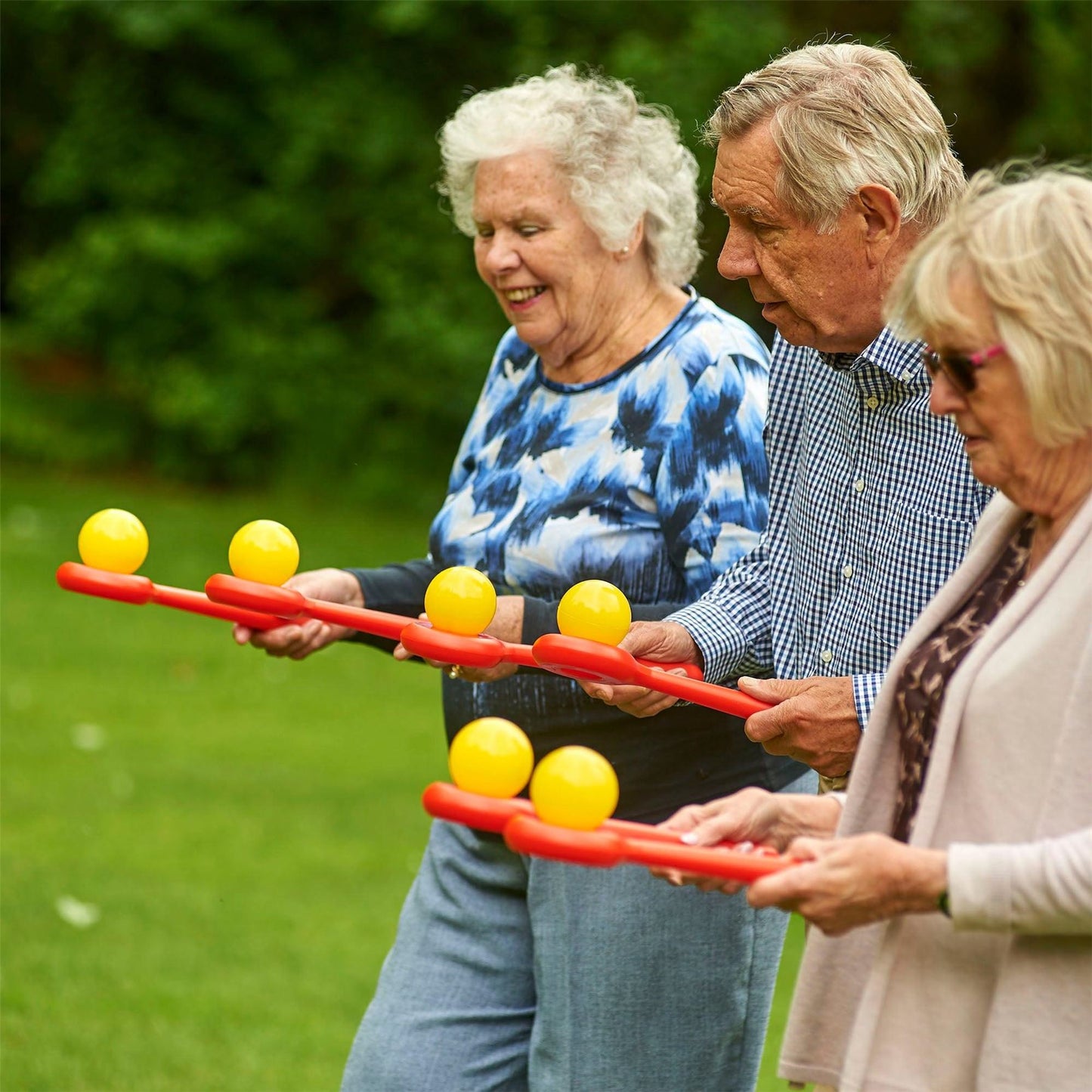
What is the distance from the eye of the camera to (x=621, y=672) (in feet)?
8.52

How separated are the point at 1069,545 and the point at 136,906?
445 centimetres

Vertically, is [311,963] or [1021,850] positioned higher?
[1021,850]

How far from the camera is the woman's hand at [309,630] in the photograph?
336cm

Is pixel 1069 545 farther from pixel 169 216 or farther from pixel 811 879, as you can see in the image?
pixel 169 216

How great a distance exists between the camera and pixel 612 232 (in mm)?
3322

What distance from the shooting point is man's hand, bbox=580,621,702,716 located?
2795 millimetres

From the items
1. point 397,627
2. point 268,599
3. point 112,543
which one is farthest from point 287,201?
point 397,627

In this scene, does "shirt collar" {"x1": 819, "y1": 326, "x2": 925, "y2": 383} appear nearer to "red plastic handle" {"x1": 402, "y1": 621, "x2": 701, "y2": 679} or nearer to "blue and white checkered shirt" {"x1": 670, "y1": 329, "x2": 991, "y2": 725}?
"blue and white checkered shirt" {"x1": 670, "y1": 329, "x2": 991, "y2": 725}

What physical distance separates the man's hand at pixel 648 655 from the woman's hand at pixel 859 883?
34.7 inches

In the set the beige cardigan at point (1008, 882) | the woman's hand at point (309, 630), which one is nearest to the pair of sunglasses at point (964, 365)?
the beige cardigan at point (1008, 882)

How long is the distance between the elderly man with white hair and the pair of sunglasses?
0.53 meters

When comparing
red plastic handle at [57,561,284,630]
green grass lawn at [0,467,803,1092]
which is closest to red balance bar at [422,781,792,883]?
red plastic handle at [57,561,284,630]

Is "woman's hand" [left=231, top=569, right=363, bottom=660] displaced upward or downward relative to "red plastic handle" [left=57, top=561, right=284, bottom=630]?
upward

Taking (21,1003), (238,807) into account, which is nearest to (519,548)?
(21,1003)
